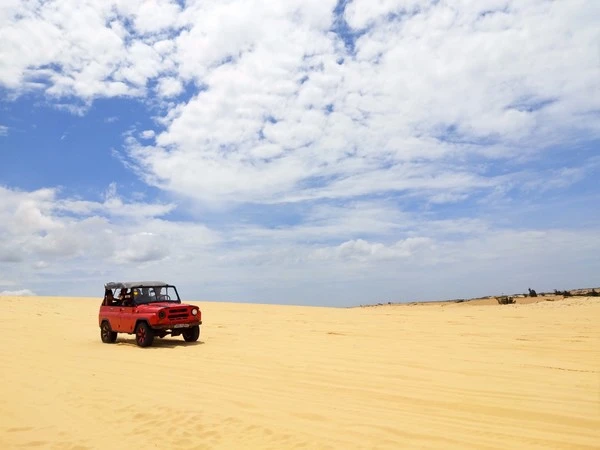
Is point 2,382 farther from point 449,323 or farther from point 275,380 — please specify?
point 449,323

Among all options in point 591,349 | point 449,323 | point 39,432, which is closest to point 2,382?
point 39,432

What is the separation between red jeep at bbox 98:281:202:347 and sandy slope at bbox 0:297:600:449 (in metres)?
0.56

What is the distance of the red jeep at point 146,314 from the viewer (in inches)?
580

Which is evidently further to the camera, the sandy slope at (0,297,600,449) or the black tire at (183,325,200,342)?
the black tire at (183,325,200,342)

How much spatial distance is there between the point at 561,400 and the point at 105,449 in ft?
20.4

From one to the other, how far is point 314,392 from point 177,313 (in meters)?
7.97

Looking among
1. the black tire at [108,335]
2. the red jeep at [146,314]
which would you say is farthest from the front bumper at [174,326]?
the black tire at [108,335]

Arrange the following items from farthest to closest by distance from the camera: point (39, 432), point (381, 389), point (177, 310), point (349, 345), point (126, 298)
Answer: point (126, 298) < point (177, 310) < point (349, 345) < point (381, 389) < point (39, 432)

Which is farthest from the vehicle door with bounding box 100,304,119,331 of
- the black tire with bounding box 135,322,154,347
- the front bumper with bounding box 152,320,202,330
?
the front bumper with bounding box 152,320,202,330

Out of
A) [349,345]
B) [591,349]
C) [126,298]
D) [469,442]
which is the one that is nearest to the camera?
[469,442]

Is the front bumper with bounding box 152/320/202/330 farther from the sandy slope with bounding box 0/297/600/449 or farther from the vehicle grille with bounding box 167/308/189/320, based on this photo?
the sandy slope with bounding box 0/297/600/449

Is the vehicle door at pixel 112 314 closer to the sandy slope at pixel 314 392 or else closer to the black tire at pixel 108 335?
the black tire at pixel 108 335

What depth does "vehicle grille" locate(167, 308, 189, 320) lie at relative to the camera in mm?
14805

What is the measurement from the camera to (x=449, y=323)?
19.1m
